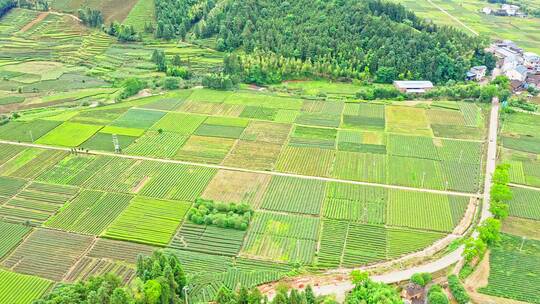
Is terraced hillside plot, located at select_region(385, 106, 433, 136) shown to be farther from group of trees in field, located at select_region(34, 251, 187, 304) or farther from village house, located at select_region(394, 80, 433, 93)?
group of trees in field, located at select_region(34, 251, 187, 304)

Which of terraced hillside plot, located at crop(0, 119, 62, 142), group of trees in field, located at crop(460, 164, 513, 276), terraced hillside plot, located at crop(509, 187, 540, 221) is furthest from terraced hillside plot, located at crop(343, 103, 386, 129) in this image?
terraced hillside plot, located at crop(0, 119, 62, 142)

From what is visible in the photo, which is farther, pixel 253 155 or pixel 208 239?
pixel 253 155

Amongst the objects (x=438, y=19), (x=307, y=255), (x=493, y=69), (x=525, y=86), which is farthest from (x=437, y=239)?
(x=438, y=19)

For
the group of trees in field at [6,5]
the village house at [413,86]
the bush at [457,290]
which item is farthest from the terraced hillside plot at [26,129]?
the group of trees in field at [6,5]

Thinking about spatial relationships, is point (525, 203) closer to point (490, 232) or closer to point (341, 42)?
point (490, 232)

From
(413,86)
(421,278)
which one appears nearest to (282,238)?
(421,278)
